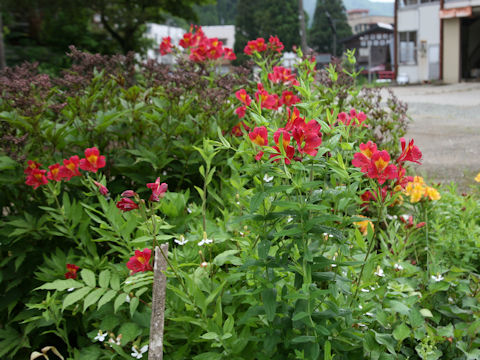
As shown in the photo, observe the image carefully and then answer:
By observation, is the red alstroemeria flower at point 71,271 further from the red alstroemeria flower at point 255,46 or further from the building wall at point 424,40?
the building wall at point 424,40

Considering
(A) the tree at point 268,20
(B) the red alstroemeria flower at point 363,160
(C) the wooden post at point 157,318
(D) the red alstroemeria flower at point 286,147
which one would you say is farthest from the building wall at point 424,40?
(C) the wooden post at point 157,318

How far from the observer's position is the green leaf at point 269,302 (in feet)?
4.48

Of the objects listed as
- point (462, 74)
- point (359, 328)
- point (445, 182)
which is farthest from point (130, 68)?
point (462, 74)

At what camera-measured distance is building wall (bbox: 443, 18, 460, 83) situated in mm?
24250

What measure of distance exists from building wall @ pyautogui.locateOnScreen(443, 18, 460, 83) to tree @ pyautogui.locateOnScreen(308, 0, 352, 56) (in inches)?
982

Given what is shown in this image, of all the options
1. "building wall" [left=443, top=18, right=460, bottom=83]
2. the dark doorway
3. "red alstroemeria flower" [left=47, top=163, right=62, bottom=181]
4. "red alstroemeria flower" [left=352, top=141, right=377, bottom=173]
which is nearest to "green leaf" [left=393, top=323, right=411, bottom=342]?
"red alstroemeria flower" [left=352, top=141, right=377, bottom=173]

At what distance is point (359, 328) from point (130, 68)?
2068mm

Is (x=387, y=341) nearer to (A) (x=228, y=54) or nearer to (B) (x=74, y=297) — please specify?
(B) (x=74, y=297)

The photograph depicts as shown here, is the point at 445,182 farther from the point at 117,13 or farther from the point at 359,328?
the point at 117,13

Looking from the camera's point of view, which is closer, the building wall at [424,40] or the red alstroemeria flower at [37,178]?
the red alstroemeria flower at [37,178]

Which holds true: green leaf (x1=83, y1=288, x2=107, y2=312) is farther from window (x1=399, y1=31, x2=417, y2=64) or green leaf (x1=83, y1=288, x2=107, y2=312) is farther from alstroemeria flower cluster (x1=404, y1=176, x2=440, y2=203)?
window (x1=399, y1=31, x2=417, y2=64)

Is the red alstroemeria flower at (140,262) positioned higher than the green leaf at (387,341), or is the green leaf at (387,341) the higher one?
the red alstroemeria flower at (140,262)

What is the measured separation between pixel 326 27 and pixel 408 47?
90.2 feet

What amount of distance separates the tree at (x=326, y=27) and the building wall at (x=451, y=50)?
982 inches
